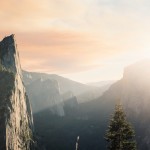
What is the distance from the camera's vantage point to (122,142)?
151 feet

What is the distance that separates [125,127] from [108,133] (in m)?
1.98

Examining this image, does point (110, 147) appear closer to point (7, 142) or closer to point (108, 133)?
point (108, 133)

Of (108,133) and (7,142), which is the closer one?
(108,133)

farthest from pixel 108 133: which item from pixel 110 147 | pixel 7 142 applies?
pixel 7 142

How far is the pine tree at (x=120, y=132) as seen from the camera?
151ft

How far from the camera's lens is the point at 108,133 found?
46531 millimetres

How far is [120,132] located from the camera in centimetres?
4600

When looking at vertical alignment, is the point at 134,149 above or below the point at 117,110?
below

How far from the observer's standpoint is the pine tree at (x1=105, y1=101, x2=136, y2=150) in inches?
1807

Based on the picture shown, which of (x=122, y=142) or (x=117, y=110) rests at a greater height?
(x=117, y=110)

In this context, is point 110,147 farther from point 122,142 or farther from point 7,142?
point 7,142

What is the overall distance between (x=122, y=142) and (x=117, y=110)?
3.46 m

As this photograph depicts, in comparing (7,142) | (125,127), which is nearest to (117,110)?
(125,127)

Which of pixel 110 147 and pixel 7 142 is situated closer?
pixel 110 147
